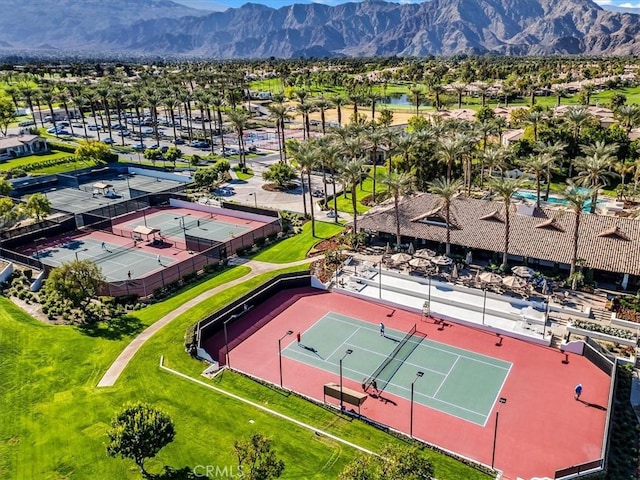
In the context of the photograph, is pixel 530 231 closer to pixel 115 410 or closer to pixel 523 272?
pixel 523 272

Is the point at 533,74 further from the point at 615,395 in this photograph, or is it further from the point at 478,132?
the point at 615,395

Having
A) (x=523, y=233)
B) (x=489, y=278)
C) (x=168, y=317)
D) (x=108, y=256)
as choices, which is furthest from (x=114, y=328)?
(x=523, y=233)

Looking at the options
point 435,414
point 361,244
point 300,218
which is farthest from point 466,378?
point 300,218

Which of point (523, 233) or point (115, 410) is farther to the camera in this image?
point (523, 233)

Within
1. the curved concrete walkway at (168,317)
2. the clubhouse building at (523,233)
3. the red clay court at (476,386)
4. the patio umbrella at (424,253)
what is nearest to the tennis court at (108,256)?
the curved concrete walkway at (168,317)

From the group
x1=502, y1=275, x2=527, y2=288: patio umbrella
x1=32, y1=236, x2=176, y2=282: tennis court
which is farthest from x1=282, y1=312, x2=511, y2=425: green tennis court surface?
x1=32, y1=236, x2=176, y2=282: tennis court

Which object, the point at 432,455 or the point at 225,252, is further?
the point at 225,252
